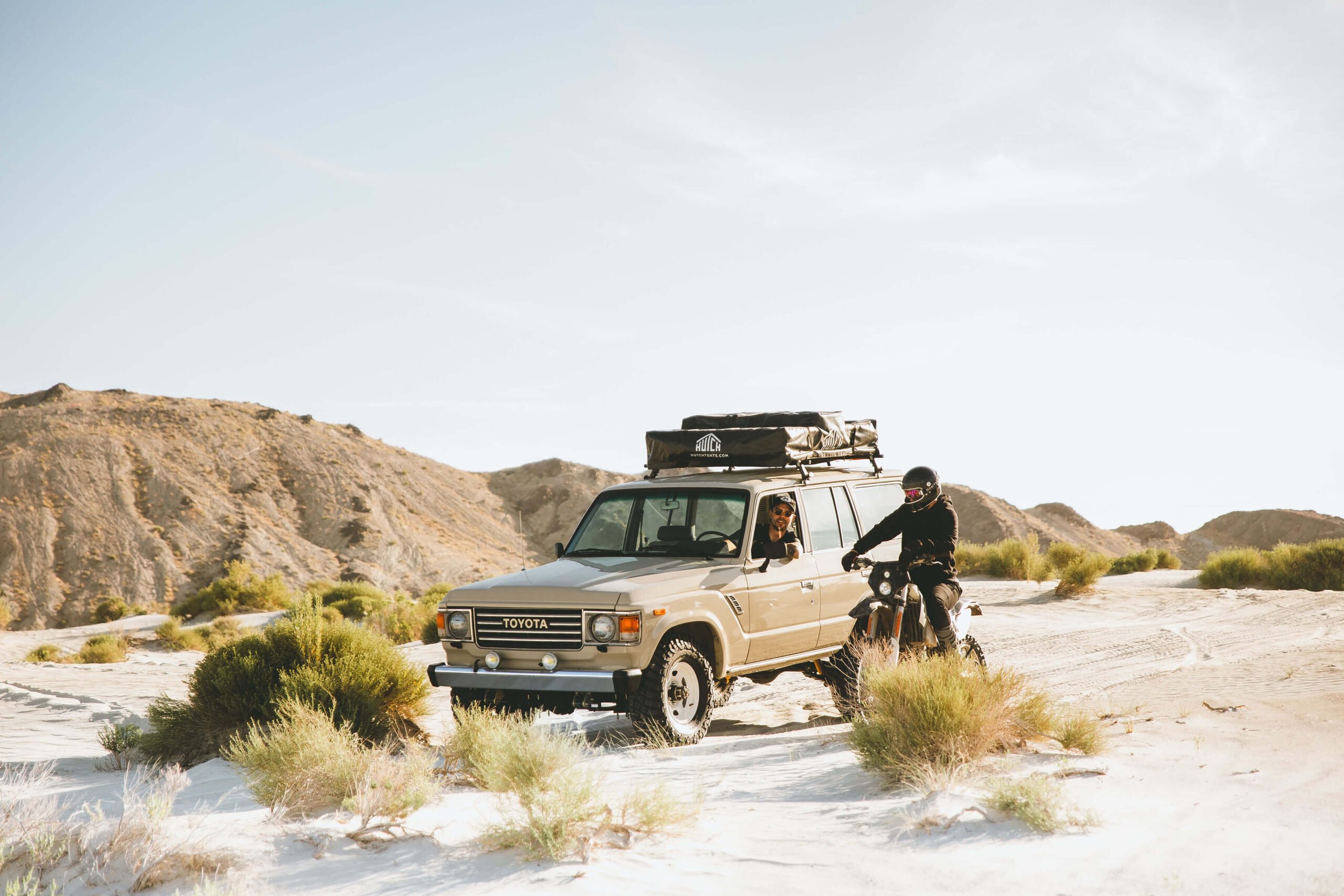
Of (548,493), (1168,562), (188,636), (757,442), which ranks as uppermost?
(548,493)

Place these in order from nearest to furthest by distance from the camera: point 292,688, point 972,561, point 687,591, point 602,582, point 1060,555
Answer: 1. point 602,582
2. point 687,591
3. point 292,688
4. point 1060,555
5. point 972,561

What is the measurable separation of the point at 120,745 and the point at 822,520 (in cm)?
642

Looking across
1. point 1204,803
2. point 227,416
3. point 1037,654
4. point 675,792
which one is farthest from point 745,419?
point 227,416

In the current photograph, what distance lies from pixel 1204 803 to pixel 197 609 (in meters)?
30.6

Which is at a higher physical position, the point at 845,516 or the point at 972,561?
the point at 845,516

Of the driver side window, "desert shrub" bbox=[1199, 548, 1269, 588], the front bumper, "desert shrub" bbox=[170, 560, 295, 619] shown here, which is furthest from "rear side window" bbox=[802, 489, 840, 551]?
"desert shrub" bbox=[170, 560, 295, 619]

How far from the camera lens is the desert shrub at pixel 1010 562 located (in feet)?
80.4

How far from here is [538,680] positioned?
26.2 feet

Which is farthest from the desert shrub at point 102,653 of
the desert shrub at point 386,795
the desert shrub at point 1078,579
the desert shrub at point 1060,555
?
the desert shrub at point 1060,555

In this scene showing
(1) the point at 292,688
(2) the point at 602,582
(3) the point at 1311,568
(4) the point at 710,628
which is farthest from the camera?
(3) the point at 1311,568

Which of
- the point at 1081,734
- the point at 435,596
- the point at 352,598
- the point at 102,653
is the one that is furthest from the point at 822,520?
the point at 352,598

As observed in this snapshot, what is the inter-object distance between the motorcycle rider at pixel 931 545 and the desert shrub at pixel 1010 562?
1602 cm

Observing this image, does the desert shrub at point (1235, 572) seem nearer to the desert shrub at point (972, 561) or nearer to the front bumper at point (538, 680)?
the desert shrub at point (972, 561)

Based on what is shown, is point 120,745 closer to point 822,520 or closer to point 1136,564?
point 822,520
